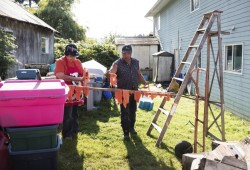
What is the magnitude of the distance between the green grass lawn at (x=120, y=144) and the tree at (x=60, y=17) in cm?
2481

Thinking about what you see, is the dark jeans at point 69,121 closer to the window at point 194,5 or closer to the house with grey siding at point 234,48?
the house with grey siding at point 234,48

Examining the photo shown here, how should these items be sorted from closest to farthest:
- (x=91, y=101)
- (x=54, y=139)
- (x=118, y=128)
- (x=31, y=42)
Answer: (x=54, y=139)
(x=118, y=128)
(x=91, y=101)
(x=31, y=42)

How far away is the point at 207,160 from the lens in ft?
11.3

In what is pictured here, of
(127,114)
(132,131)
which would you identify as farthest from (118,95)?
(132,131)

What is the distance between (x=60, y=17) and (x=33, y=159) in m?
30.0

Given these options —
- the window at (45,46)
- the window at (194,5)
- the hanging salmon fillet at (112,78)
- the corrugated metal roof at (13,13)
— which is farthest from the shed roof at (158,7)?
the hanging salmon fillet at (112,78)

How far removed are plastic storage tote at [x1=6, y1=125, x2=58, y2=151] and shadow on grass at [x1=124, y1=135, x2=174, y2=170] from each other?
153 cm

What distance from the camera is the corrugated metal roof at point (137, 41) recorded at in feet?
69.9

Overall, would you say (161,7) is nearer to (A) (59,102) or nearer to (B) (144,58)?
(B) (144,58)

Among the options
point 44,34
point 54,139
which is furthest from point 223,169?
point 44,34

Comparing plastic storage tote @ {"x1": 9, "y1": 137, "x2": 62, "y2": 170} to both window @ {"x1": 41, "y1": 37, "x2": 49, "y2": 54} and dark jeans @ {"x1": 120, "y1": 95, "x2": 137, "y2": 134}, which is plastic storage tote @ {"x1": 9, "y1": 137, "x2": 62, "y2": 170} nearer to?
dark jeans @ {"x1": 120, "y1": 95, "x2": 137, "y2": 134}

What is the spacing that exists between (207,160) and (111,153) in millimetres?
2077

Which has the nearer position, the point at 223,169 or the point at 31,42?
the point at 223,169

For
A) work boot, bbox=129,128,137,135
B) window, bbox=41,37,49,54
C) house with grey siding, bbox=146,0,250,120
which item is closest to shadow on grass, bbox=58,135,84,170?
work boot, bbox=129,128,137,135
